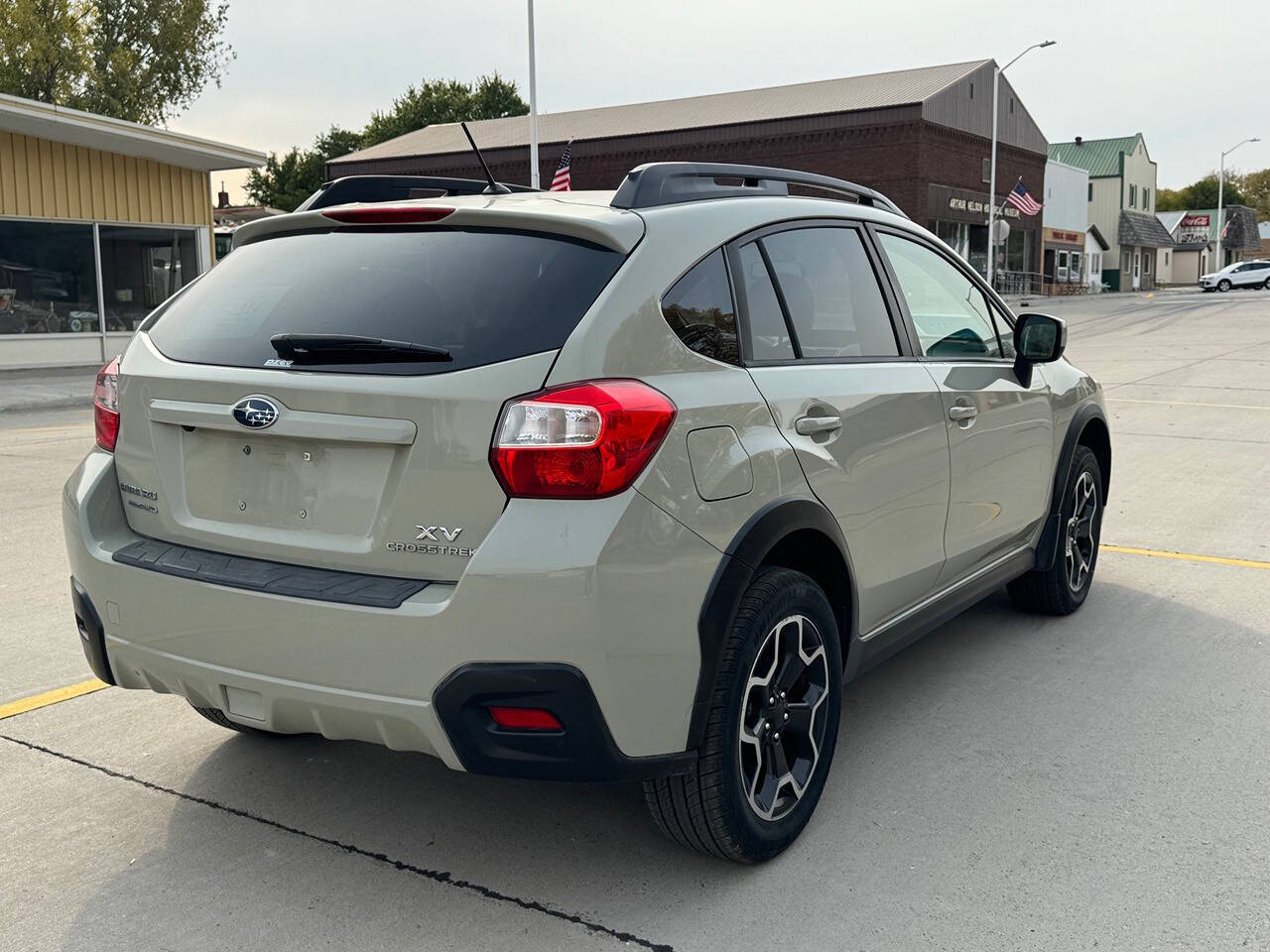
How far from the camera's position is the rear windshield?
9.12 feet

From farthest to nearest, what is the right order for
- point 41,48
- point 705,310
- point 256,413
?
point 41,48 → point 705,310 → point 256,413

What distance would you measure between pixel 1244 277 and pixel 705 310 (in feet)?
213

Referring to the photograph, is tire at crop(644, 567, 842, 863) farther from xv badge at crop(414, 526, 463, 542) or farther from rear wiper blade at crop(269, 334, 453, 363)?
rear wiper blade at crop(269, 334, 453, 363)

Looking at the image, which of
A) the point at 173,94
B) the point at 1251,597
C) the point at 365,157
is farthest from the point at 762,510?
the point at 365,157

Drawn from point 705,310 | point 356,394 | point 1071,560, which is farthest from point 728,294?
point 1071,560

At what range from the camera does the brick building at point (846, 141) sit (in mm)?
44031

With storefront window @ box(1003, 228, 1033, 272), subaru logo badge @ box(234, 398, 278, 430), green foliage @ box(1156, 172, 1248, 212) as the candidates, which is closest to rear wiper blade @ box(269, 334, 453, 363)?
subaru logo badge @ box(234, 398, 278, 430)

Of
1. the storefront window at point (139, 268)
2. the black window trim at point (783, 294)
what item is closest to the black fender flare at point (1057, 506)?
the black window trim at point (783, 294)

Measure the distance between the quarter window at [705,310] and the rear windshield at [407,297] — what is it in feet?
0.64

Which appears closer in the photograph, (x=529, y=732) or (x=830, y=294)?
(x=529, y=732)

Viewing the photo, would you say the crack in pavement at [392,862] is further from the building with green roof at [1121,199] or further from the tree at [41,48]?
the building with green roof at [1121,199]

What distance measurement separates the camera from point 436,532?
8.82ft

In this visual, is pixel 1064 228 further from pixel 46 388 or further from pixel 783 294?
pixel 783 294

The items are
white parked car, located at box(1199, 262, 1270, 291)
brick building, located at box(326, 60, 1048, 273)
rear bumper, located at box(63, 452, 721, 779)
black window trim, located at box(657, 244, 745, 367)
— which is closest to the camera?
rear bumper, located at box(63, 452, 721, 779)
